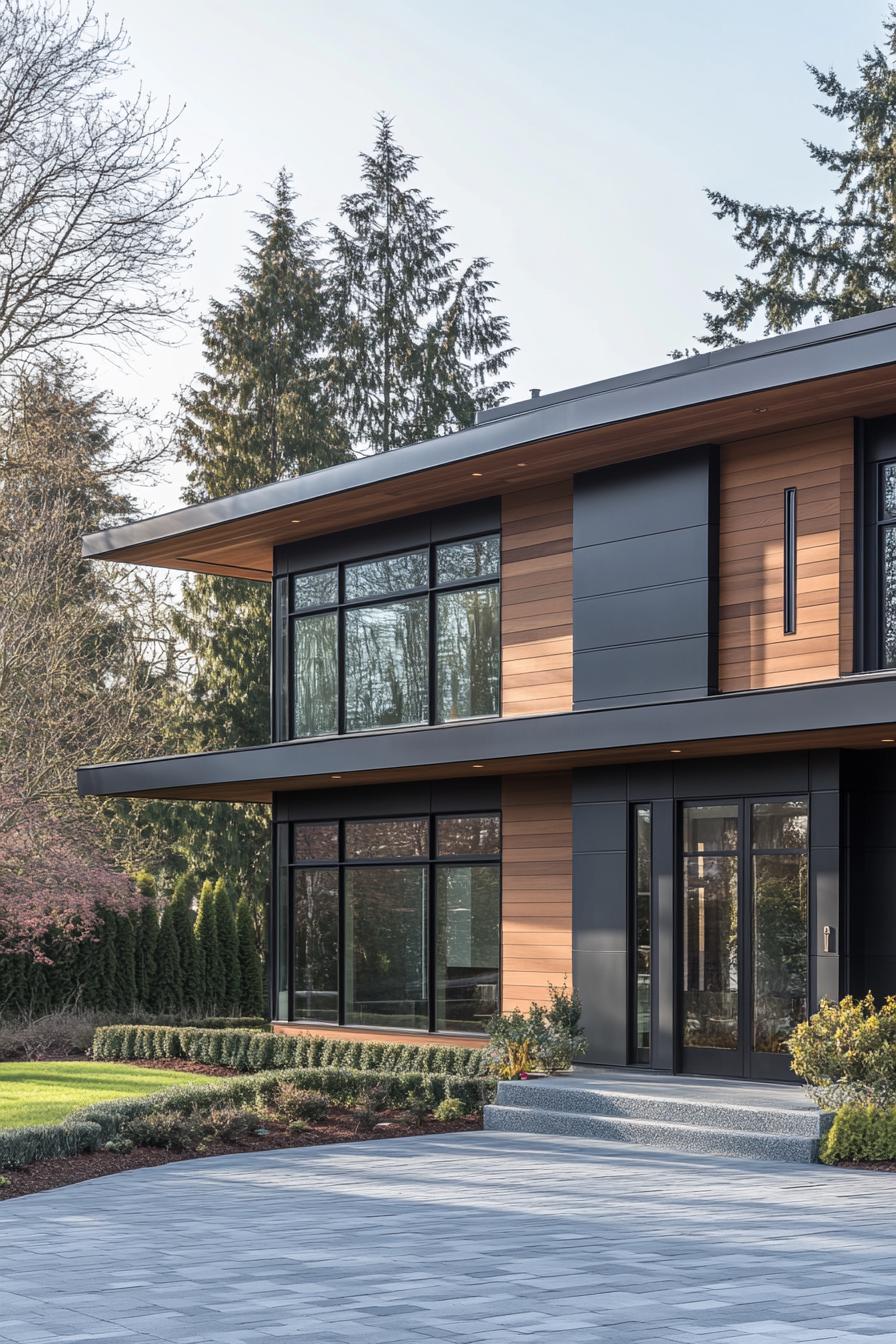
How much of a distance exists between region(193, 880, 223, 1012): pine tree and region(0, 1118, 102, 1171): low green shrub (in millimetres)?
12801

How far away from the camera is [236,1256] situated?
7.50 metres

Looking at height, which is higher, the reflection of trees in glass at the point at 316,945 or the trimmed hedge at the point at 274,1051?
the reflection of trees in glass at the point at 316,945

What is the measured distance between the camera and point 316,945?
61.8 feet

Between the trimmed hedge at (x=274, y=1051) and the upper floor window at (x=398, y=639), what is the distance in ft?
11.6

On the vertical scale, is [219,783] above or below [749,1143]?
above

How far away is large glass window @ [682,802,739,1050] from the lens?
13.9m

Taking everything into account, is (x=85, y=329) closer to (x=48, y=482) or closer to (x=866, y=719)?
(x=48, y=482)

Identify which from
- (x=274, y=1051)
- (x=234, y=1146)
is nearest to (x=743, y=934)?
(x=234, y=1146)

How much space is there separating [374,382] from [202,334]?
3.85m

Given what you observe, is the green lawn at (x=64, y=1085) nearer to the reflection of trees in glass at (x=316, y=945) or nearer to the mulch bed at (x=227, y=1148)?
the mulch bed at (x=227, y=1148)

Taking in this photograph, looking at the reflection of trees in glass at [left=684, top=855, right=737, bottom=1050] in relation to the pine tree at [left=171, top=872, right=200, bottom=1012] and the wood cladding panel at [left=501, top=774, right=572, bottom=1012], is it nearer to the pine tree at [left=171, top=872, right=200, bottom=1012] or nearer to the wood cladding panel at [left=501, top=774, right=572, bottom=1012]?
the wood cladding panel at [left=501, top=774, right=572, bottom=1012]

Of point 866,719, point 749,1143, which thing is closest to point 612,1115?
point 749,1143

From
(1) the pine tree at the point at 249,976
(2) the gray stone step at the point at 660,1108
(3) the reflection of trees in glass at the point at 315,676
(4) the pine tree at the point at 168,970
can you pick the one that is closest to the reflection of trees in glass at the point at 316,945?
(3) the reflection of trees in glass at the point at 315,676

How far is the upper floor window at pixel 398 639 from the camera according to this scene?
16.9 meters
